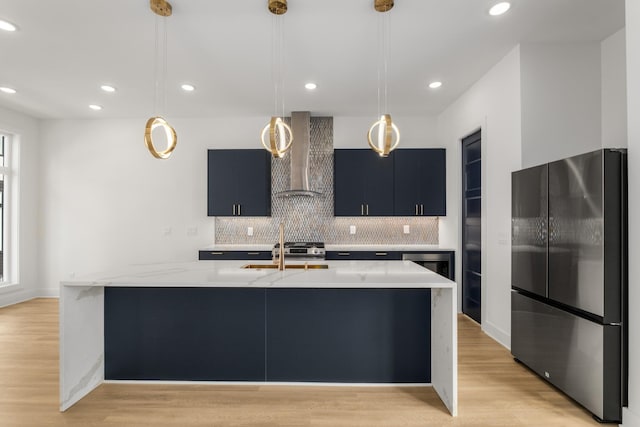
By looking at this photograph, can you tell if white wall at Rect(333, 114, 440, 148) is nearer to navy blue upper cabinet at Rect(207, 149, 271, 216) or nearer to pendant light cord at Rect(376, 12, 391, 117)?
pendant light cord at Rect(376, 12, 391, 117)

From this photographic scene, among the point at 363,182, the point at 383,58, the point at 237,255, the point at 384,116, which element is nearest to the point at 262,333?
the point at 384,116

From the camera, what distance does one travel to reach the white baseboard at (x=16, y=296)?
5.37 metres

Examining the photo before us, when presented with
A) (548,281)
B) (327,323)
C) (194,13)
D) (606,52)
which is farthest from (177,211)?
(606,52)

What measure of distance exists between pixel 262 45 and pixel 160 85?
1.65 metres

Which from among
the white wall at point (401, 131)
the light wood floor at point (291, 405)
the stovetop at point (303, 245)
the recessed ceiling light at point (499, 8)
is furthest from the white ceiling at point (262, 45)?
the light wood floor at point (291, 405)

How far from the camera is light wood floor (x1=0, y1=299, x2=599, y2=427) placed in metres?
2.30

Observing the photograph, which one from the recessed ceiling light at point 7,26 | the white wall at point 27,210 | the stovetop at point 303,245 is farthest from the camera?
the white wall at point 27,210

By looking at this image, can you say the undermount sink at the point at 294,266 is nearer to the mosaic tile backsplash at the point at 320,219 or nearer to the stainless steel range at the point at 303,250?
the stainless steel range at the point at 303,250

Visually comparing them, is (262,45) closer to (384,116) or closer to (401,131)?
(384,116)

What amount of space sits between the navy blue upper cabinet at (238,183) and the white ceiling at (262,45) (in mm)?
815

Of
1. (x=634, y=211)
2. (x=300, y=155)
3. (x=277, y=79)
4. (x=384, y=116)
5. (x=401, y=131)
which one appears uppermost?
(x=277, y=79)

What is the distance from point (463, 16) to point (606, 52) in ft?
5.13

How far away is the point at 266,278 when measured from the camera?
2492mm

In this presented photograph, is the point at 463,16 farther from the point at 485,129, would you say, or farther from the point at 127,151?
the point at 127,151
